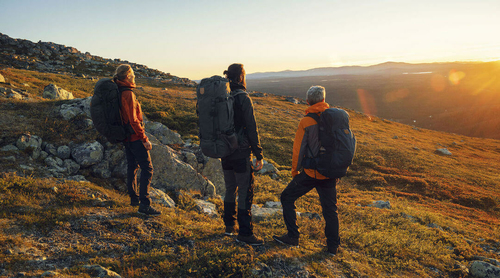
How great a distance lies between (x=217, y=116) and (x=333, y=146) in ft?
7.85

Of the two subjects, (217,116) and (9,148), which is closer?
(217,116)

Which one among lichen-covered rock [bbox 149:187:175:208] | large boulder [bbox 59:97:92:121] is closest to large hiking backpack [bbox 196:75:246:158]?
lichen-covered rock [bbox 149:187:175:208]

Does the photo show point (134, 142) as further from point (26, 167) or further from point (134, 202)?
point (26, 167)

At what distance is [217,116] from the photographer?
4305 mm

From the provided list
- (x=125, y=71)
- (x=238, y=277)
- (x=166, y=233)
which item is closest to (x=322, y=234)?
(x=238, y=277)

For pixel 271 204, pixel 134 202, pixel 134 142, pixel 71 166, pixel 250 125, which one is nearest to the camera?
pixel 250 125

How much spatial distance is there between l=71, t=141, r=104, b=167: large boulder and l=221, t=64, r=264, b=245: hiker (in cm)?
577

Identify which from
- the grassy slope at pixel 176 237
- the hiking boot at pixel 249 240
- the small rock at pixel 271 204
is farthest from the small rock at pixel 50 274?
the small rock at pixel 271 204

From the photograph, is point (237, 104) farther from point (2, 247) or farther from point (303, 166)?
point (2, 247)

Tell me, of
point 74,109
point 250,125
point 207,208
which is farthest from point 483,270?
point 74,109

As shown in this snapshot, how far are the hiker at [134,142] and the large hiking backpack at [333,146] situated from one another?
3793mm

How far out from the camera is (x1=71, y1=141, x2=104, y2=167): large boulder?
7.88 m

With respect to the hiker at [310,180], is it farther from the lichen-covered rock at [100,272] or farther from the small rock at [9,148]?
the small rock at [9,148]

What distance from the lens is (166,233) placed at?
5188 mm
